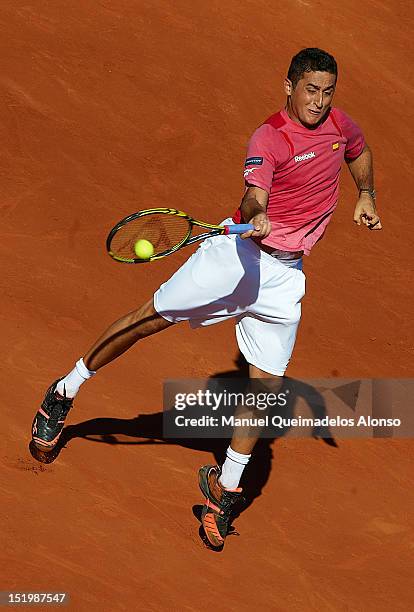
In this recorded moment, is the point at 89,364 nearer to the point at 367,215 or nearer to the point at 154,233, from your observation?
the point at 154,233

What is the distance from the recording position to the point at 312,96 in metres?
6.47

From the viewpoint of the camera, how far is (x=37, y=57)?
11625mm

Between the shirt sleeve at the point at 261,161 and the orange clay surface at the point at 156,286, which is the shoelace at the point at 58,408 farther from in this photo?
the shirt sleeve at the point at 261,161

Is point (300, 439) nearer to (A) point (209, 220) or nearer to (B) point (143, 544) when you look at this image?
(B) point (143, 544)

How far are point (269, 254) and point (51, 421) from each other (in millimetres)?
1890

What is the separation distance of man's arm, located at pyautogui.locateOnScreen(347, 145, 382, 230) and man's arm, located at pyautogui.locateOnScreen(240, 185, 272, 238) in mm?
802

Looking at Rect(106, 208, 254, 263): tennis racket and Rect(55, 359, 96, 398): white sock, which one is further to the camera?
Rect(55, 359, 96, 398): white sock

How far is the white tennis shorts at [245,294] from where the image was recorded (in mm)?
6734

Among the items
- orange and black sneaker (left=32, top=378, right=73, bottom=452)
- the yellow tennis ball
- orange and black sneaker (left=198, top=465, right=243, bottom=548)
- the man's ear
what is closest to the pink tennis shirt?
the man's ear

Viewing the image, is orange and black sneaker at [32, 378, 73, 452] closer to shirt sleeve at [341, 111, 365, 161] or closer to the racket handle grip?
the racket handle grip

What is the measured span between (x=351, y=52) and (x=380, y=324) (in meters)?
4.42

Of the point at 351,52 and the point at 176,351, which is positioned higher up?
the point at 351,52

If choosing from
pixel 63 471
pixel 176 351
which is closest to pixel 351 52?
pixel 176 351

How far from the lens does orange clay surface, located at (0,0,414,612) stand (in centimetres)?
690
